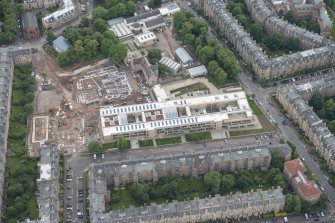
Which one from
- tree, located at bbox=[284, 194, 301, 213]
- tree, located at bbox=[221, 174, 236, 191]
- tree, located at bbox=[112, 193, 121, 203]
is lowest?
tree, located at bbox=[112, 193, 121, 203]

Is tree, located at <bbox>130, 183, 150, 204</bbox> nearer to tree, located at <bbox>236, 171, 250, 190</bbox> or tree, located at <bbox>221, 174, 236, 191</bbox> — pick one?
tree, located at <bbox>221, 174, 236, 191</bbox>

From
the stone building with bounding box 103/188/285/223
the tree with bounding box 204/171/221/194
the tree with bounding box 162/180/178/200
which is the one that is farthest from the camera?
the tree with bounding box 204/171/221/194

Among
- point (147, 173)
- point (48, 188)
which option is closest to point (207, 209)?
point (147, 173)

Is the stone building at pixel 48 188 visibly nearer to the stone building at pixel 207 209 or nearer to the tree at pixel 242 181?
the stone building at pixel 207 209

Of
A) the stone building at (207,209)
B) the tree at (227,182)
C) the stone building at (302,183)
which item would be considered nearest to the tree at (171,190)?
the stone building at (207,209)

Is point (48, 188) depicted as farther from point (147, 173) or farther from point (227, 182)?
point (227, 182)

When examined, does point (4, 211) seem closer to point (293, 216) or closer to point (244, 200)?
point (244, 200)

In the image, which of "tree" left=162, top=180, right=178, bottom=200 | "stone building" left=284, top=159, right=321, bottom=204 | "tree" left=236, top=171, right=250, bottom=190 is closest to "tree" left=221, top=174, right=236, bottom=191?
"tree" left=236, top=171, right=250, bottom=190
